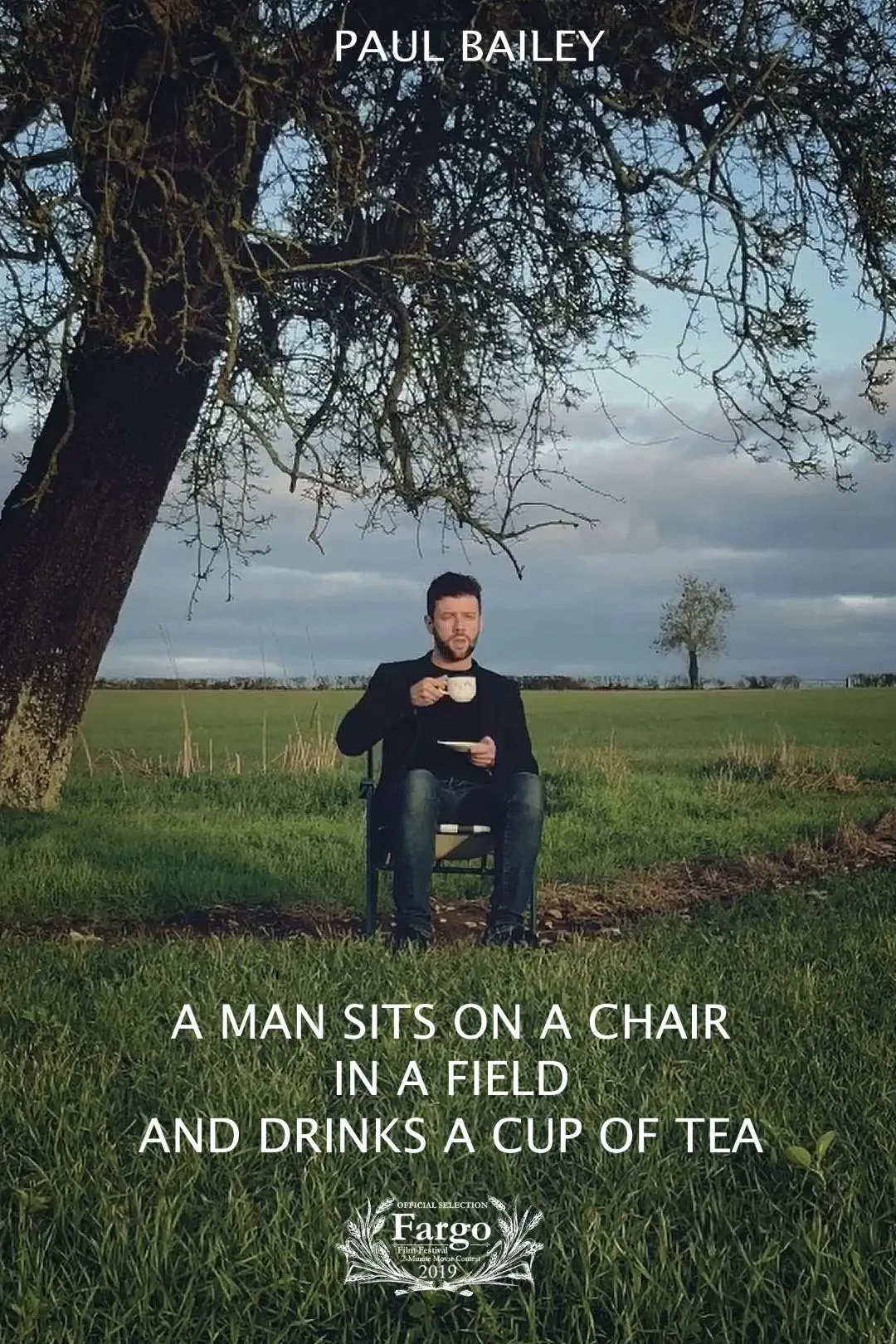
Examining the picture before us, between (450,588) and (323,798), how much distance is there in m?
3.07

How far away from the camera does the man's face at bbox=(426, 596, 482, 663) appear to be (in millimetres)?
4859

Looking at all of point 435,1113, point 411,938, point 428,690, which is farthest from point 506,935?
point 435,1113

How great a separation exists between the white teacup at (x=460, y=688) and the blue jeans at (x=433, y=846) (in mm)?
438

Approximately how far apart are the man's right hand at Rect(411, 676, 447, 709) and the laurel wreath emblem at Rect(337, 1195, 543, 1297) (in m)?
2.32

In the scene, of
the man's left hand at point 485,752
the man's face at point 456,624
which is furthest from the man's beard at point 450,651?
the man's left hand at point 485,752

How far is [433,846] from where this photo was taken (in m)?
5.12

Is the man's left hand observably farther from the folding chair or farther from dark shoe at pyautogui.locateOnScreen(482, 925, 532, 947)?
dark shoe at pyautogui.locateOnScreen(482, 925, 532, 947)

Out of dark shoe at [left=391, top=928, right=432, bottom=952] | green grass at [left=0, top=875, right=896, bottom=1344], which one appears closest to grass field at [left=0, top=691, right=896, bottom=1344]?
green grass at [left=0, top=875, right=896, bottom=1344]

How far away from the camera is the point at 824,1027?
3879 millimetres

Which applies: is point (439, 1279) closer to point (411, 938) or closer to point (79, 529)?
point (411, 938)

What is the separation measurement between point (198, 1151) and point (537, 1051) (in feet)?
3.40

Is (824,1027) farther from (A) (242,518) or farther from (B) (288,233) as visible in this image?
(B) (288,233)

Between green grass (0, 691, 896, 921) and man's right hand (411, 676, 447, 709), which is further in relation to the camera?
green grass (0, 691, 896, 921)

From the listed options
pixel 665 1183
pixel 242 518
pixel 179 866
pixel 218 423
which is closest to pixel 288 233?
pixel 218 423
